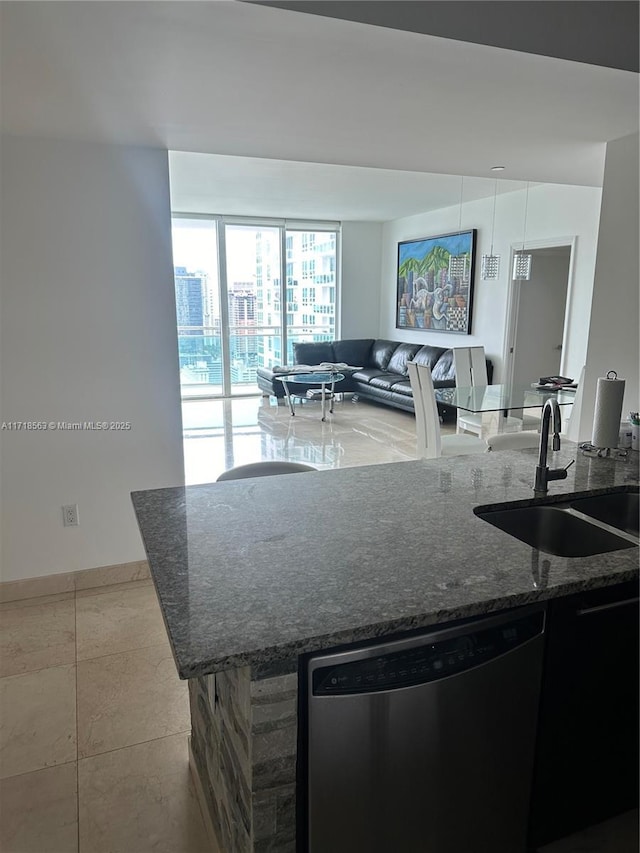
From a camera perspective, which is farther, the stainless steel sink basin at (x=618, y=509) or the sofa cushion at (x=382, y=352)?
the sofa cushion at (x=382, y=352)

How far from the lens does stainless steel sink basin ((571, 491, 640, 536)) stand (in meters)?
2.01

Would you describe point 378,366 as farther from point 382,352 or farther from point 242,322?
point 242,322

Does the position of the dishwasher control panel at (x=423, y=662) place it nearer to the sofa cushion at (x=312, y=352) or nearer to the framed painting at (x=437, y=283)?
the framed painting at (x=437, y=283)

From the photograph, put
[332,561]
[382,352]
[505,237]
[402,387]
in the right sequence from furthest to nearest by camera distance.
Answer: [382,352] < [402,387] < [505,237] < [332,561]

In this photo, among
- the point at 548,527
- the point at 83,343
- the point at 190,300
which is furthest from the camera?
the point at 190,300

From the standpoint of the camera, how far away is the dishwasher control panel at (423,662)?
113cm

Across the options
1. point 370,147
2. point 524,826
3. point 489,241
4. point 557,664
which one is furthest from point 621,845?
point 489,241

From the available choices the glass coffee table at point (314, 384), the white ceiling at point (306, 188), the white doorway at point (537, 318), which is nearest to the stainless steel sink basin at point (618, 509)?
the white ceiling at point (306, 188)

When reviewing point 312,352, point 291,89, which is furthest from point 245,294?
point 291,89

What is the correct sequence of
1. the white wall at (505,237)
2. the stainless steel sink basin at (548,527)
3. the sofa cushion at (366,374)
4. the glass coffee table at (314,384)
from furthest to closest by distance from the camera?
the sofa cushion at (366,374), the glass coffee table at (314,384), the white wall at (505,237), the stainless steel sink basin at (548,527)

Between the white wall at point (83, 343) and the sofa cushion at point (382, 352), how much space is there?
5876 millimetres

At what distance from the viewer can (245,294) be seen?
8930 mm

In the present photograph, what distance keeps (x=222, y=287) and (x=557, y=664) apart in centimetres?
807

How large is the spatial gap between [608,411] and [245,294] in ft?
23.9
